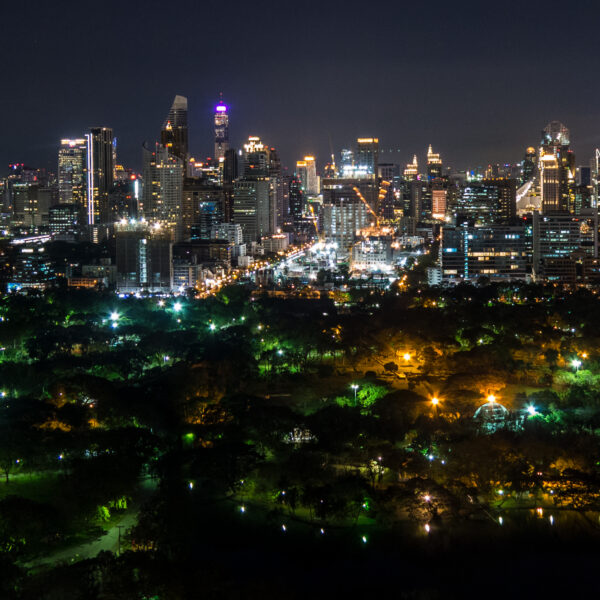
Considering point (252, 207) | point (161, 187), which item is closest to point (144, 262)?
point (161, 187)

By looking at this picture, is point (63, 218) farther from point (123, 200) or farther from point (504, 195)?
point (504, 195)

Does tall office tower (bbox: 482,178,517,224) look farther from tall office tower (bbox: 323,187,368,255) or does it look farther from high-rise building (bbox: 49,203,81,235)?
high-rise building (bbox: 49,203,81,235)

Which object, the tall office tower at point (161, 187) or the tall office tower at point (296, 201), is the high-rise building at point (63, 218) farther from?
the tall office tower at point (296, 201)

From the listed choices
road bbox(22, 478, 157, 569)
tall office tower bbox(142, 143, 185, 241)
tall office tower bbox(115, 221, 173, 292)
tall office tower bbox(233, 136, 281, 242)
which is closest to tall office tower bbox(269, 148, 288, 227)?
tall office tower bbox(233, 136, 281, 242)

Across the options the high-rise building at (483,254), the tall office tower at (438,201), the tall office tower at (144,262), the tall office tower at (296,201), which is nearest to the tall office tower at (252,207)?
the tall office tower at (296,201)

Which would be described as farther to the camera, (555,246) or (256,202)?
(256,202)

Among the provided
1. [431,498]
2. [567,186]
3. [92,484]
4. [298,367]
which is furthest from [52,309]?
[567,186]

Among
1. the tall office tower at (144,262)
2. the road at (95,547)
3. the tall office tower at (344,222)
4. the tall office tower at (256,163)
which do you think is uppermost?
the tall office tower at (256,163)
